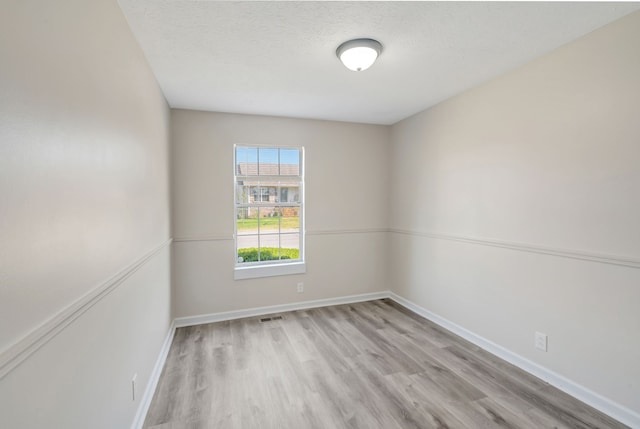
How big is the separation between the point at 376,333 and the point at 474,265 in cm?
122

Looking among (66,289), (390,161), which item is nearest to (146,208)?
(66,289)

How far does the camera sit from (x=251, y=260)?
371cm

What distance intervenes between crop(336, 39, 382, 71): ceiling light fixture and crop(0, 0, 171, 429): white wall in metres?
1.33

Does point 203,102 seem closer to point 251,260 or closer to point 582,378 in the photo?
point 251,260

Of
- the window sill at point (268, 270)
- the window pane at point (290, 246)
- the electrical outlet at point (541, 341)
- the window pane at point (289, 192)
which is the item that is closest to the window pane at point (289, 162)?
the window pane at point (289, 192)

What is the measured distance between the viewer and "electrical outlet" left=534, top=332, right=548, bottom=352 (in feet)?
7.30

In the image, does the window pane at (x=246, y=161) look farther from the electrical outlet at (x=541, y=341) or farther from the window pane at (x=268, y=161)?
the electrical outlet at (x=541, y=341)

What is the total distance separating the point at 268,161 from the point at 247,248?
3.77 ft

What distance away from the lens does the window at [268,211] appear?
12.0 ft

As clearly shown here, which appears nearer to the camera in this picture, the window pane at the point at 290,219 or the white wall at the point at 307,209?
the white wall at the point at 307,209

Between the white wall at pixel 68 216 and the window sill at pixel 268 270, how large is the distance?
1682 mm

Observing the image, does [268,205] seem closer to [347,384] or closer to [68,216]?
[347,384]

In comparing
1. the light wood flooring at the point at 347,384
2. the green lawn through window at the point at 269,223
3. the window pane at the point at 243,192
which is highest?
the window pane at the point at 243,192

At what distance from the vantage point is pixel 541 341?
225 cm
